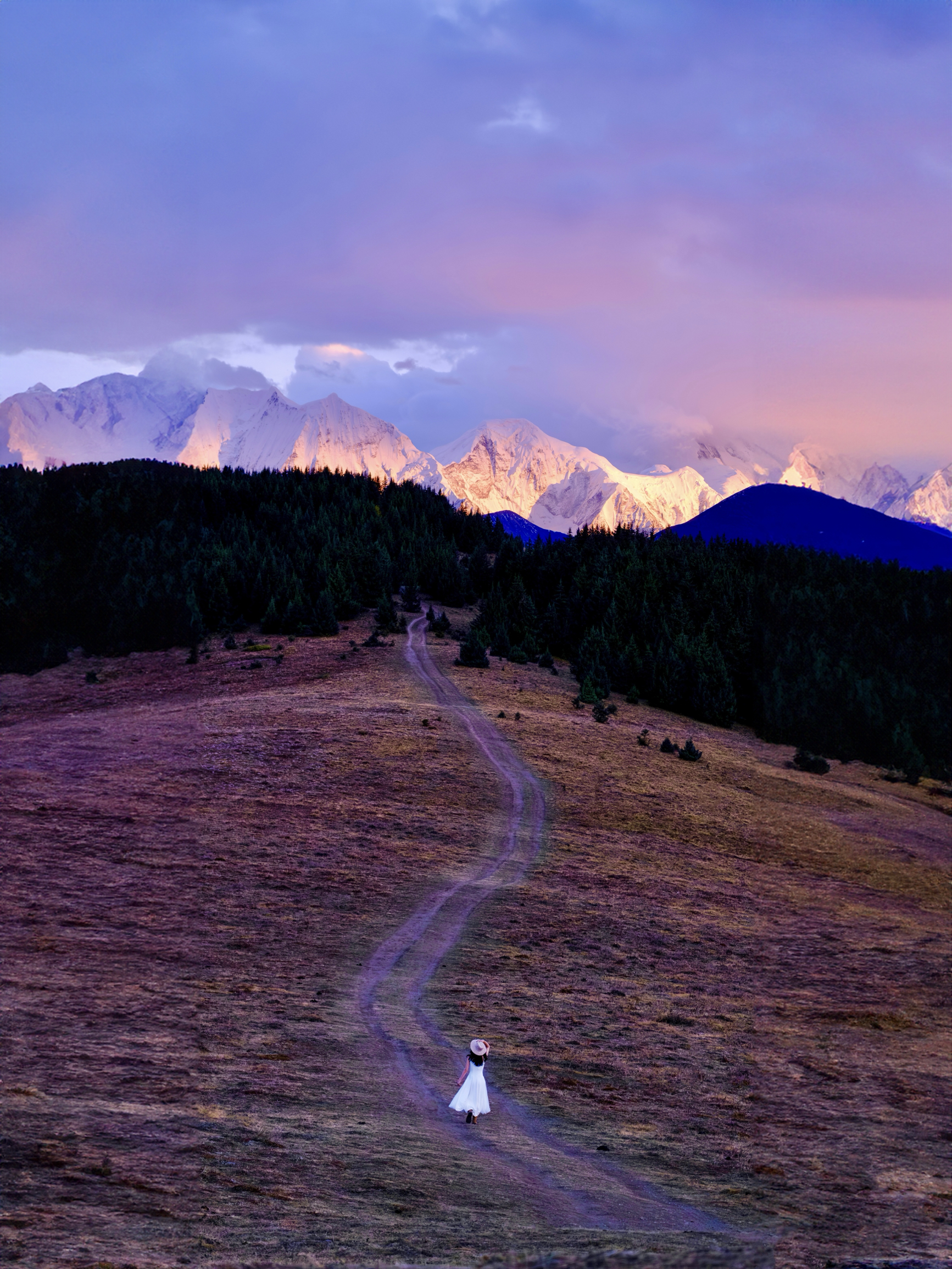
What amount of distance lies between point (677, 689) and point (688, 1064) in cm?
4566

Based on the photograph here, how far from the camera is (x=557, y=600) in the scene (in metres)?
80.4

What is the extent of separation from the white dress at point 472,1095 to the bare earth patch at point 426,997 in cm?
47

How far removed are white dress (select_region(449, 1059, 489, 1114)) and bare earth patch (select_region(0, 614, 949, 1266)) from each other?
18.6 inches

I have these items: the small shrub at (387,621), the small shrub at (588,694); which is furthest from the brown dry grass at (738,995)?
the small shrub at (387,621)

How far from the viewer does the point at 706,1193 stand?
36.5 ft

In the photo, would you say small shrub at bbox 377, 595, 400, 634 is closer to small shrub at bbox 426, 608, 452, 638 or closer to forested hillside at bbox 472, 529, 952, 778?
small shrub at bbox 426, 608, 452, 638

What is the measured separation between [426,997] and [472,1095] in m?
5.32

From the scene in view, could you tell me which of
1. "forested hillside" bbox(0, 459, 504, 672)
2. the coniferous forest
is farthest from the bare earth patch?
"forested hillside" bbox(0, 459, 504, 672)

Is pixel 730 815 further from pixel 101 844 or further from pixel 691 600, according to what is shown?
pixel 691 600

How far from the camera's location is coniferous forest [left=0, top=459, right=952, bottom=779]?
60.1 meters

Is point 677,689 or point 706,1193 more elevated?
point 677,689

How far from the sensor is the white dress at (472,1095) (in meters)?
12.3

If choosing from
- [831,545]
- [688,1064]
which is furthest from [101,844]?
[831,545]

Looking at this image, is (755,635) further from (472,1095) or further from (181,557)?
(472,1095)
